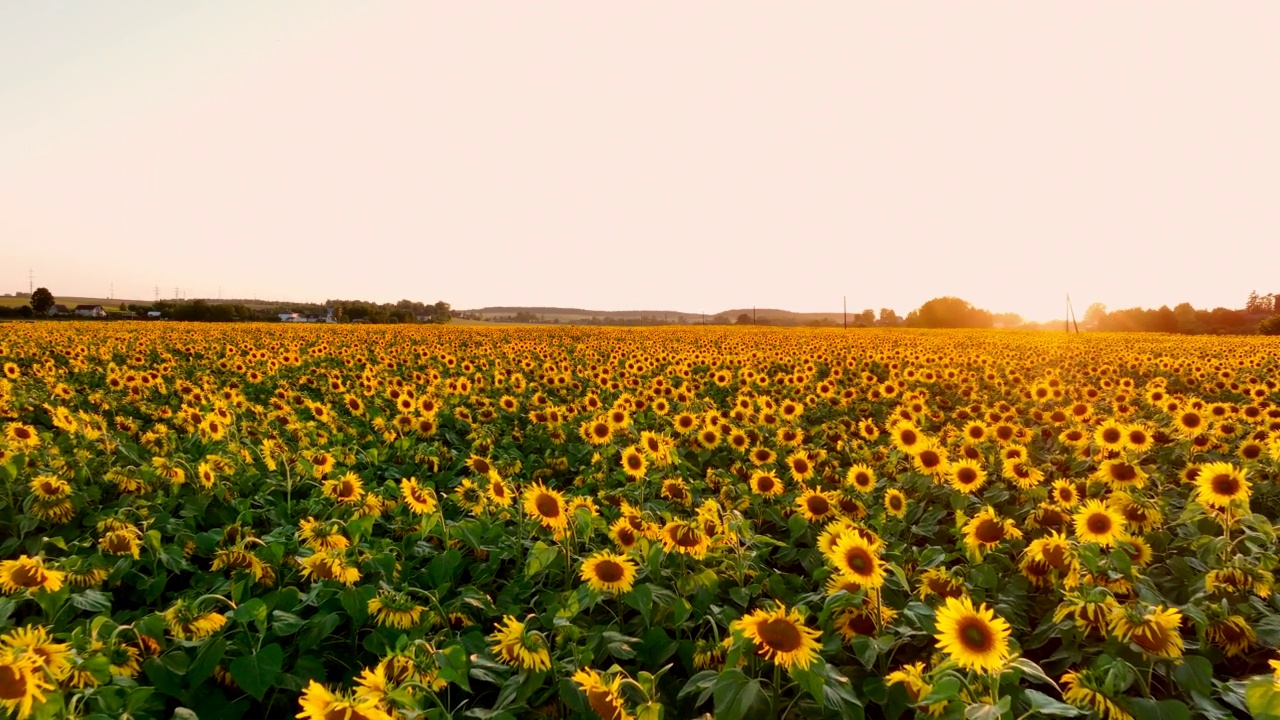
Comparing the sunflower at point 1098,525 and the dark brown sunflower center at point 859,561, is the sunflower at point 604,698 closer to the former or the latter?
the dark brown sunflower center at point 859,561

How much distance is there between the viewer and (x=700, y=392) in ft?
38.6

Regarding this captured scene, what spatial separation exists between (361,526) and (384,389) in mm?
6796

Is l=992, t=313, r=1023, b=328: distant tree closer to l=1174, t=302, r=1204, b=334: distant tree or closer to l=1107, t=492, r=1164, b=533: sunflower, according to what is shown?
l=1174, t=302, r=1204, b=334: distant tree

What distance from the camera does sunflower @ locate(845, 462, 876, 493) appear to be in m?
5.60

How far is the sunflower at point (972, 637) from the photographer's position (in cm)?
248

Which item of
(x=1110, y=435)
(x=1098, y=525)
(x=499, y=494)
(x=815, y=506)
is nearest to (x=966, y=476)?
(x=1098, y=525)

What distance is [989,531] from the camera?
13.2ft

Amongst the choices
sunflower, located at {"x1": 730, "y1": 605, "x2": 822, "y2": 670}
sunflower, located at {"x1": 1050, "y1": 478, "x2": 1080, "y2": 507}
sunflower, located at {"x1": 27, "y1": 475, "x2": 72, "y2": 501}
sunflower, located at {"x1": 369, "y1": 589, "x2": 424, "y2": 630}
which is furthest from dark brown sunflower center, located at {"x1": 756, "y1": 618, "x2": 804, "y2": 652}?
sunflower, located at {"x1": 27, "y1": 475, "x2": 72, "y2": 501}

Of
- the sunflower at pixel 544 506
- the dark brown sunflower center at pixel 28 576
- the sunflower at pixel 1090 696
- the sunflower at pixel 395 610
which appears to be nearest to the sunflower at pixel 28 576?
the dark brown sunflower center at pixel 28 576

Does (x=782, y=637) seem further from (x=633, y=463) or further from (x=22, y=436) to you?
(x=22, y=436)

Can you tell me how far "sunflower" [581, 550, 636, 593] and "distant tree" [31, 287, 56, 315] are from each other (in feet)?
345

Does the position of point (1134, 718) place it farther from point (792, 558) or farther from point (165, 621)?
point (165, 621)

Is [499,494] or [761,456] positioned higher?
[499,494]

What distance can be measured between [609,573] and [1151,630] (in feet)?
7.87
